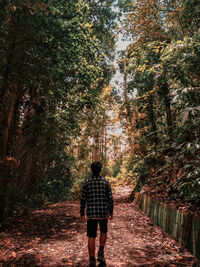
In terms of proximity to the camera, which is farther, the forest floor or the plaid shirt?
the forest floor

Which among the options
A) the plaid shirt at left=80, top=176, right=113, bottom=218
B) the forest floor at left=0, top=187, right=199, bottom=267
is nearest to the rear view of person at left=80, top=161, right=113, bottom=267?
the plaid shirt at left=80, top=176, right=113, bottom=218

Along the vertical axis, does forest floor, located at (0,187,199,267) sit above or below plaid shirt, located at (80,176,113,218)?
below

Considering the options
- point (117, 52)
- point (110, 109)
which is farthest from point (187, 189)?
point (110, 109)

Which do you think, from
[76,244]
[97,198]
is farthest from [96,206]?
[76,244]

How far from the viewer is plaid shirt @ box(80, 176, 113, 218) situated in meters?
3.51

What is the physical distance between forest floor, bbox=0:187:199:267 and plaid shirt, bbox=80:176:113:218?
3.44ft

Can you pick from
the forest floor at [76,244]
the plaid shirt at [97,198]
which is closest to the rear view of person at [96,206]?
the plaid shirt at [97,198]

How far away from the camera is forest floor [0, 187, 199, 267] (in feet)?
Result: 12.9

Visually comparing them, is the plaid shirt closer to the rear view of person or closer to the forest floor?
the rear view of person

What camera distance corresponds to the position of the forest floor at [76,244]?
3.92 meters

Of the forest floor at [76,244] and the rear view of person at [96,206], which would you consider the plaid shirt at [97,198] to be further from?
the forest floor at [76,244]

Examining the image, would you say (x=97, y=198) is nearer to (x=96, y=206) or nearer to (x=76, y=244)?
(x=96, y=206)

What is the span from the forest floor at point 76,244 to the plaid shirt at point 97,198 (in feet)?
3.44

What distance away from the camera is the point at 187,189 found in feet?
14.4
